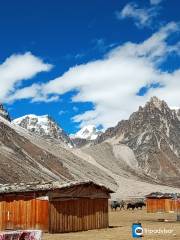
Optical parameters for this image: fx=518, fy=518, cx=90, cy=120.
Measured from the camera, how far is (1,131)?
182 m

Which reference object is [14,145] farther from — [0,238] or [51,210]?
[0,238]

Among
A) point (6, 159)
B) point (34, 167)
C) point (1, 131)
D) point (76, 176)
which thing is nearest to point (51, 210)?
point (6, 159)

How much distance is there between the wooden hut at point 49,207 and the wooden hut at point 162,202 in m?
43.7

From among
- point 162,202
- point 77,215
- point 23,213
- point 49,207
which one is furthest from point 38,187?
point 162,202

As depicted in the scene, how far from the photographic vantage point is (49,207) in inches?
1539

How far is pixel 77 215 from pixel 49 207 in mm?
2887

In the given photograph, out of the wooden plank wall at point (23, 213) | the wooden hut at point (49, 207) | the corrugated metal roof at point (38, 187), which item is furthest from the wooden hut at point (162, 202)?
the wooden plank wall at point (23, 213)

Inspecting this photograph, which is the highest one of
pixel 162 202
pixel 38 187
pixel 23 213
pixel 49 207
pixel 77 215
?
pixel 38 187

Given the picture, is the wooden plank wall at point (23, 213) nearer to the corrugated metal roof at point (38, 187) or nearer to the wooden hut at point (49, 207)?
the wooden hut at point (49, 207)

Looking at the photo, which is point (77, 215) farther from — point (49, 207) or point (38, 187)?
point (38, 187)

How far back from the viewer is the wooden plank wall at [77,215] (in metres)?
39.3

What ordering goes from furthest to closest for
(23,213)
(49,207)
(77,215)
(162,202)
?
(162,202)
(77,215)
(23,213)
(49,207)

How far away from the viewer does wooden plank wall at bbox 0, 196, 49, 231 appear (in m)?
39.2

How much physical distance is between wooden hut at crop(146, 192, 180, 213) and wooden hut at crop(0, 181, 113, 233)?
1721 inches
